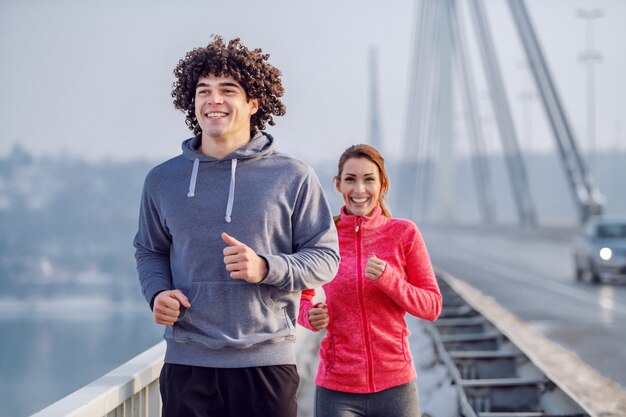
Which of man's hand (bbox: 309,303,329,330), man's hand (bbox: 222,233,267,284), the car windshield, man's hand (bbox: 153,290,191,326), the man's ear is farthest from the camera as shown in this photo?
the car windshield

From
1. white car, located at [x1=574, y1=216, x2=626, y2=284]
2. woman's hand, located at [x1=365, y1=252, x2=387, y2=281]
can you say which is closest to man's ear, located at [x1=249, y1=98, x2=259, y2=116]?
woman's hand, located at [x1=365, y1=252, x2=387, y2=281]

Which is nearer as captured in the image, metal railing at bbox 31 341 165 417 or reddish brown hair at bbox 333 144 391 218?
metal railing at bbox 31 341 165 417

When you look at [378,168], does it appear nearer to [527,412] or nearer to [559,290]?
[527,412]

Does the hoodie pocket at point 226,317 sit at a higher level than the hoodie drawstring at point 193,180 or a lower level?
lower

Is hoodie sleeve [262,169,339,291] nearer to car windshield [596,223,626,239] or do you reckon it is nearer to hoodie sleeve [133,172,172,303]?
hoodie sleeve [133,172,172,303]

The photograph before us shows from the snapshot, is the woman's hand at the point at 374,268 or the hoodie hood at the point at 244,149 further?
the woman's hand at the point at 374,268

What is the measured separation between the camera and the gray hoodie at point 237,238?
2.67 m

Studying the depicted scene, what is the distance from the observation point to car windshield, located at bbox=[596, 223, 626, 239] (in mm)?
21067

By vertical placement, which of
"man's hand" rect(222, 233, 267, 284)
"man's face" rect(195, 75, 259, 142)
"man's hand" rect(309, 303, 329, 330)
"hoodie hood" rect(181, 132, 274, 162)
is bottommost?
"man's hand" rect(309, 303, 329, 330)

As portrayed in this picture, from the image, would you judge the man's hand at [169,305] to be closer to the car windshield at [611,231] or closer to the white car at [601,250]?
the white car at [601,250]

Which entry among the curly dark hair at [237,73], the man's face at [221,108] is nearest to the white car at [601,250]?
the curly dark hair at [237,73]

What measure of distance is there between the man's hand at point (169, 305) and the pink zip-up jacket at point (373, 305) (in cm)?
66

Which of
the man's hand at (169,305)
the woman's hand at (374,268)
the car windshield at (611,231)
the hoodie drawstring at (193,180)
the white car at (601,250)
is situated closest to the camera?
the man's hand at (169,305)

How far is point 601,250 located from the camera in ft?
67.5
